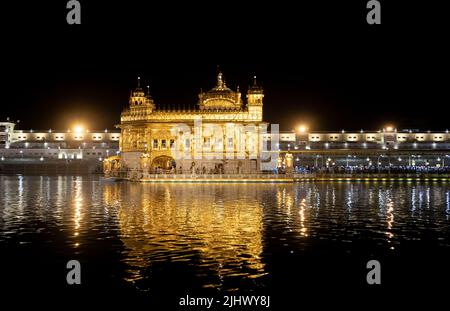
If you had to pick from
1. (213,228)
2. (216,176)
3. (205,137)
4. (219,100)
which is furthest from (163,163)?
(213,228)

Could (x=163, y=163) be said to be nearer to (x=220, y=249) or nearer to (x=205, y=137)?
(x=205, y=137)

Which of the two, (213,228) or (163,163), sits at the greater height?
(163,163)

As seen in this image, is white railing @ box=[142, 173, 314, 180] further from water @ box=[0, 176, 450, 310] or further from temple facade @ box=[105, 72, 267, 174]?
water @ box=[0, 176, 450, 310]

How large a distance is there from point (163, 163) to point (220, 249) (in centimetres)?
6134

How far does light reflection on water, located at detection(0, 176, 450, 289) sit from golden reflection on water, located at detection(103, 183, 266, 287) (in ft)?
0.12

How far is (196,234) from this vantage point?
24.7m

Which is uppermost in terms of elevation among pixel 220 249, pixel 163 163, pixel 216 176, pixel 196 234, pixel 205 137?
pixel 205 137

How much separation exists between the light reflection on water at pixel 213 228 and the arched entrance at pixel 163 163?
122 ft

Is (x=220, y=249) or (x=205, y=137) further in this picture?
(x=205, y=137)

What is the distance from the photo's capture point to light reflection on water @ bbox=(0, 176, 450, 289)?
19.6 m

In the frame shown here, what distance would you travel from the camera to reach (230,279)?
17109 millimetres

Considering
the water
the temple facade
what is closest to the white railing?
the temple facade
